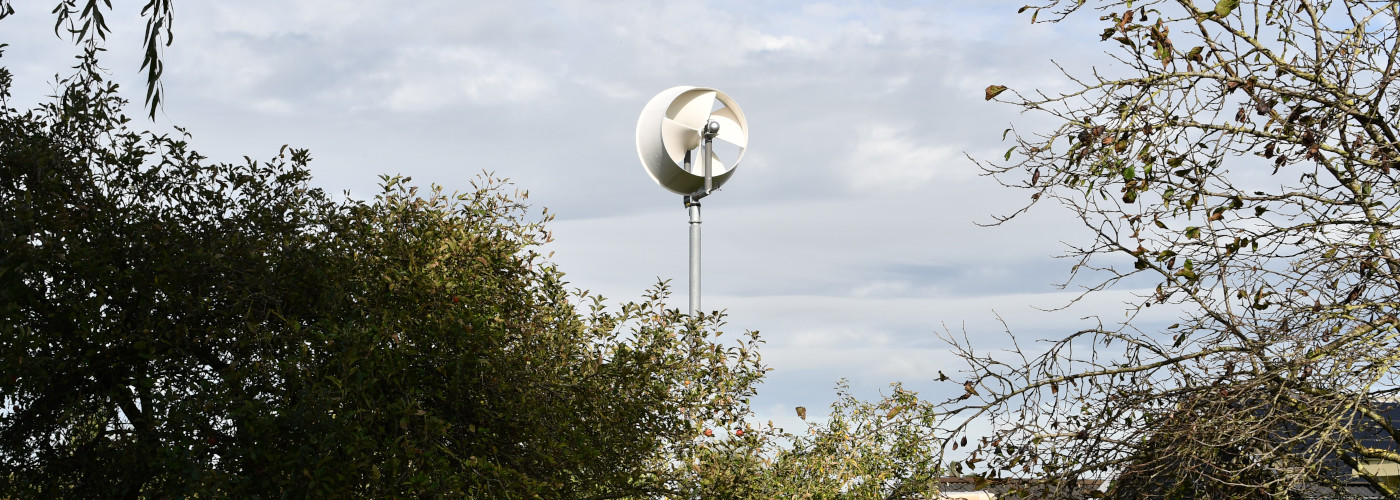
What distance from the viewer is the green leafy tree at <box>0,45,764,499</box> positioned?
8.44m

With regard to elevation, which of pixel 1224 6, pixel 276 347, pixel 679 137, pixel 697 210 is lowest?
pixel 276 347

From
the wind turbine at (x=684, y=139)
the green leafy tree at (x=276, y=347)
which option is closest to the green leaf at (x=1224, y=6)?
the green leafy tree at (x=276, y=347)

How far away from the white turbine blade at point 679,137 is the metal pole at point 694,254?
765mm

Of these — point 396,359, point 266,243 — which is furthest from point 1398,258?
point 266,243

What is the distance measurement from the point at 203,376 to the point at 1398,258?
348 inches

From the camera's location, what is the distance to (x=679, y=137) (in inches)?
664

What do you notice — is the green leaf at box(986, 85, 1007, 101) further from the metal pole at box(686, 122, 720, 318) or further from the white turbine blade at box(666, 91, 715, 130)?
the white turbine blade at box(666, 91, 715, 130)

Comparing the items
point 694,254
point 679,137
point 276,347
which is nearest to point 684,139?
point 679,137

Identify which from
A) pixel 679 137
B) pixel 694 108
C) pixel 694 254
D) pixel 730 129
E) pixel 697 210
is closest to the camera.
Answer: pixel 694 254

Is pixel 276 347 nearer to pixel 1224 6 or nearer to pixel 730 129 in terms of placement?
pixel 1224 6

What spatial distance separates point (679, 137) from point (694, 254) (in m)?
3.08

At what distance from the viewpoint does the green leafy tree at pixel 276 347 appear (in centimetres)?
844

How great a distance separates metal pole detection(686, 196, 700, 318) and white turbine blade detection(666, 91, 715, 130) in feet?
4.21

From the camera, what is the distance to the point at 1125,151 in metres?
7.46
